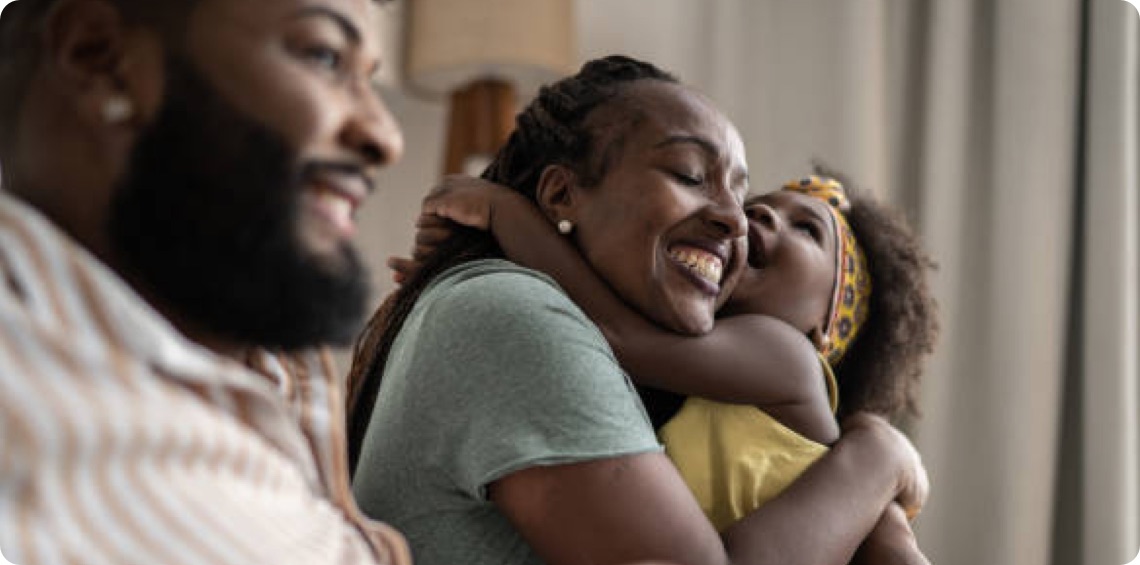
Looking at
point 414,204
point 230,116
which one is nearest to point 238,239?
point 230,116

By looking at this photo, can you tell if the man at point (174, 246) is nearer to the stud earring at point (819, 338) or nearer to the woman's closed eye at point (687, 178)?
the woman's closed eye at point (687, 178)

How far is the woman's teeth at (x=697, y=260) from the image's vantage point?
1340 mm

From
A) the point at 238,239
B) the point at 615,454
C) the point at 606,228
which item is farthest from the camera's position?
the point at 606,228

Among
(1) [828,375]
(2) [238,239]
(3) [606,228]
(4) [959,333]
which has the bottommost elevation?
(4) [959,333]

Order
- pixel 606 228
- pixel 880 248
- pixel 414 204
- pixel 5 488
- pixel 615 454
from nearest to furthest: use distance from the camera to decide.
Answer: pixel 5 488 → pixel 615 454 → pixel 606 228 → pixel 880 248 → pixel 414 204

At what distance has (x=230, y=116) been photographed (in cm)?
74

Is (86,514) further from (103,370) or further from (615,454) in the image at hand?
(615,454)

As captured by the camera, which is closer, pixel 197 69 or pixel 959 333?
pixel 197 69

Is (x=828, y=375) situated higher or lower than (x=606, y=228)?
lower

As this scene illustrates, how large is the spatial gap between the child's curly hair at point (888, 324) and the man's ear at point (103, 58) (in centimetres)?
116

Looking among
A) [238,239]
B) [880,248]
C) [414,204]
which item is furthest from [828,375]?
[414,204]

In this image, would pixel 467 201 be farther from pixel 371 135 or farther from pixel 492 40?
pixel 492 40

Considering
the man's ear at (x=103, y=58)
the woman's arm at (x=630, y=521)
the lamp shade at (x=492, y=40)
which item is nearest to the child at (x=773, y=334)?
the woman's arm at (x=630, y=521)

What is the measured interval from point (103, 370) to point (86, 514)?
2.9 inches
